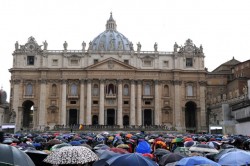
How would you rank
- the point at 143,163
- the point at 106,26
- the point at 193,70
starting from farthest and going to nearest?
the point at 106,26
the point at 193,70
the point at 143,163

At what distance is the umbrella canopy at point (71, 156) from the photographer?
939cm

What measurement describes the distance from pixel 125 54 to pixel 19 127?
78.5 feet

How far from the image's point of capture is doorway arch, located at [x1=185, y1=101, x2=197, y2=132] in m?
75.5

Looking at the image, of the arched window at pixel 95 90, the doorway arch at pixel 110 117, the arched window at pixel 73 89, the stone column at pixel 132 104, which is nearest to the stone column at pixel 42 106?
the arched window at pixel 73 89

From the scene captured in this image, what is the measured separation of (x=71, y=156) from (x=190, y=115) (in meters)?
70.5

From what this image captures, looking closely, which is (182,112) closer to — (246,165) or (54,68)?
(54,68)

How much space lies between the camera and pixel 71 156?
9469 mm

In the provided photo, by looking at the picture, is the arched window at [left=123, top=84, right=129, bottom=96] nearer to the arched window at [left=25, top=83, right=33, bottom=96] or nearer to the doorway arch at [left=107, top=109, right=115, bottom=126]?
the doorway arch at [left=107, top=109, right=115, bottom=126]

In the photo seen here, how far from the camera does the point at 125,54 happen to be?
245 feet

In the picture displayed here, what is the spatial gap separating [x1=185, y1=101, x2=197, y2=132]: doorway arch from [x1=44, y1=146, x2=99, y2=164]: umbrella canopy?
66804mm

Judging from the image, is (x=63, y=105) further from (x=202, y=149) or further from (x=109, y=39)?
(x=202, y=149)

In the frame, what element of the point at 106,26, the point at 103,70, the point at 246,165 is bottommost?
the point at 246,165

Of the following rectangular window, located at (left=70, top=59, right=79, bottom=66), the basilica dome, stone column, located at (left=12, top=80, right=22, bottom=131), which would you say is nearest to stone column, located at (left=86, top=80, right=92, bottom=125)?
rectangular window, located at (left=70, top=59, right=79, bottom=66)

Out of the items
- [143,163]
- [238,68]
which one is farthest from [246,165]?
[238,68]
